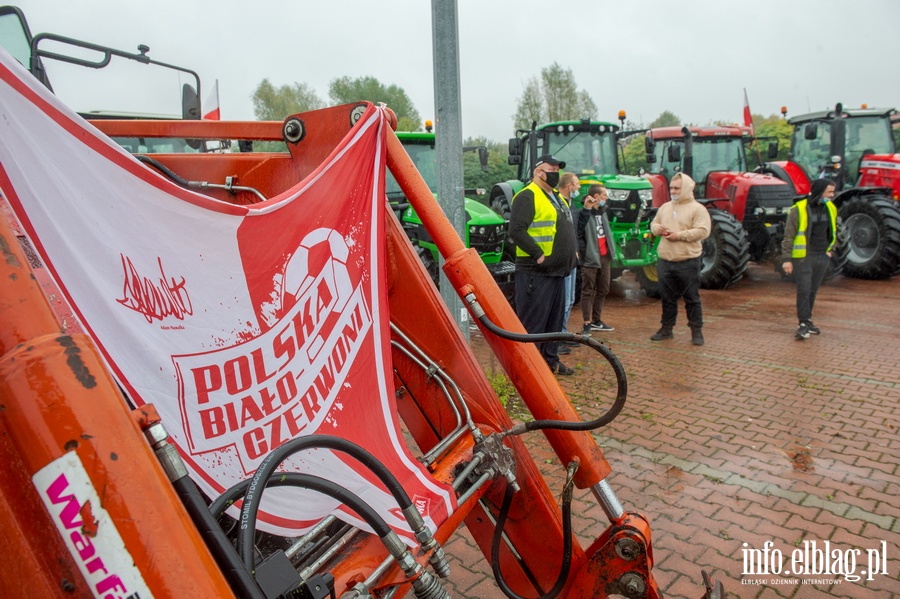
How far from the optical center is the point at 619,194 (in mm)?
9352

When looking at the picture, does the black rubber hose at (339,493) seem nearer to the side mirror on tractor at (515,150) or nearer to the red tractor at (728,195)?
the side mirror on tractor at (515,150)

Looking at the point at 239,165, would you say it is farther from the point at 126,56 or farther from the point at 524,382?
the point at 126,56

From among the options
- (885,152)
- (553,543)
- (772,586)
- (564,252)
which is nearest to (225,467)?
(553,543)

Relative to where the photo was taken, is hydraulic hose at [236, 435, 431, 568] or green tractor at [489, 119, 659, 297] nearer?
hydraulic hose at [236, 435, 431, 568]

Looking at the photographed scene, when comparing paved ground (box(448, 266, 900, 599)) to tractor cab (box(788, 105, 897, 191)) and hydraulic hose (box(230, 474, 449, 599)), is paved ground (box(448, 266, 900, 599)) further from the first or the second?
tractor cab (box(788, 105, 897, 191))

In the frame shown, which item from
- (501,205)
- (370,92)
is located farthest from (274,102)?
(501,205)

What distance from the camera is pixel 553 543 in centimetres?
221

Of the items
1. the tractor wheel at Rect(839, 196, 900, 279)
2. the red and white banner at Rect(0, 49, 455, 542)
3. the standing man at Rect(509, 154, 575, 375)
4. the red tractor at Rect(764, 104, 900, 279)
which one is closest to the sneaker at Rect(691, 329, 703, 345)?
the standing man at Rect(509, 154, 575, 375)

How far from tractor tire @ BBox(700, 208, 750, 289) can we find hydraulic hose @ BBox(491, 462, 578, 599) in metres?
8.44

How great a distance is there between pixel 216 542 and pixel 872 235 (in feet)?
40.7

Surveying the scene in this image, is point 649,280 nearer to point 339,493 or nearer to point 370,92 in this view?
point 339,493

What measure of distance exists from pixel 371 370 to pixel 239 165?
2.91ft
